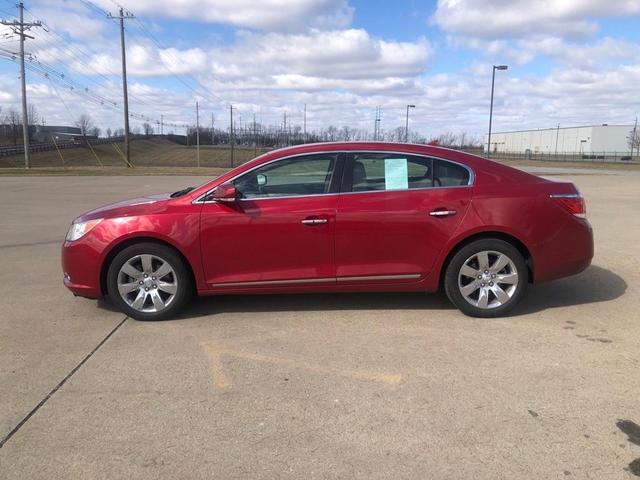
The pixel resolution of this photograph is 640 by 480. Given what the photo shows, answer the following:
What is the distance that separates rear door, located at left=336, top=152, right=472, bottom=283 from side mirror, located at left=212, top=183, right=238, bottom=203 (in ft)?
3.05

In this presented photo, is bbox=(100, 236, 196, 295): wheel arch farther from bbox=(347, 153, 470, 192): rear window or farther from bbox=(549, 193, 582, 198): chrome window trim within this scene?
bbox=(549, 193, 582, 198): chrome window trim

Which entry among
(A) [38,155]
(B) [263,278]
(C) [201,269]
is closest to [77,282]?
(C) [201,269]

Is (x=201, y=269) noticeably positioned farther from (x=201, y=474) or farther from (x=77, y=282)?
(x=201, y=474)

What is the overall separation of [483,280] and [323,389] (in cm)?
210

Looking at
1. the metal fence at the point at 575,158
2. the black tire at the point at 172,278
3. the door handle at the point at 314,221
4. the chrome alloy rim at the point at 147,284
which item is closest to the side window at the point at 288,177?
the door handle at the point at 314,221

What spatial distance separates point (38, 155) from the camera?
2781 inches

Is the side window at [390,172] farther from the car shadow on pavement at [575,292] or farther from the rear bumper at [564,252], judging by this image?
the car shadow on pavement at [575,292]

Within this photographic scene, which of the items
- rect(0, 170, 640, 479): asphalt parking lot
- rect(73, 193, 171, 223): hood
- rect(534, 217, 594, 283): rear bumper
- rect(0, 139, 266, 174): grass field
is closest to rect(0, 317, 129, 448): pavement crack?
rect(0, 170, 640, 479): asphalt parking lot

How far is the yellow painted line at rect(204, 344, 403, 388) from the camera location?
3738 mm

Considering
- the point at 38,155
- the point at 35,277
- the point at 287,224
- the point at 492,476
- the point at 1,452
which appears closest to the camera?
the point at 492,476

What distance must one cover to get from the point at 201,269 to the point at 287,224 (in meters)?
0.88

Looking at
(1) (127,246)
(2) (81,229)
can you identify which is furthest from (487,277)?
(2) (81,229)

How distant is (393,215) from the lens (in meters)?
4.86

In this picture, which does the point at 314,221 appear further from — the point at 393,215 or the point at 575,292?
the point at 575,292
